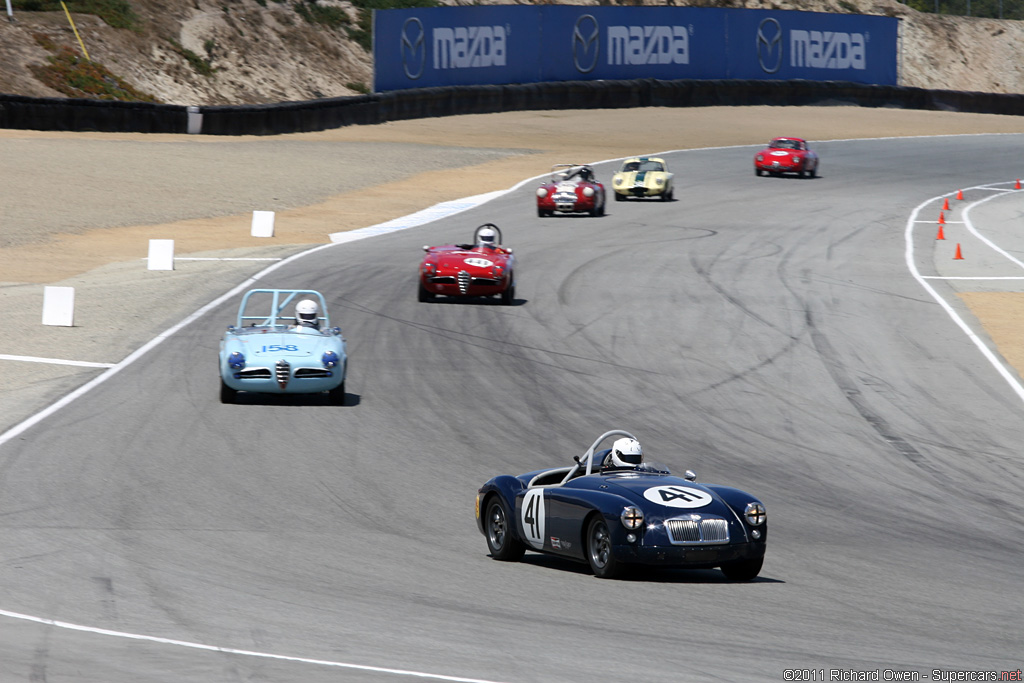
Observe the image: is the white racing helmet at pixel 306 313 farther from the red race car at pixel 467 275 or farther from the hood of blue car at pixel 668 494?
the hood of blue car at pixel 668 494

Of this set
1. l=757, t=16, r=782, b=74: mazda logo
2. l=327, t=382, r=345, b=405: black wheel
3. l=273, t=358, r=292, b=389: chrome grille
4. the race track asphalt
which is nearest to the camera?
the race track asphalt

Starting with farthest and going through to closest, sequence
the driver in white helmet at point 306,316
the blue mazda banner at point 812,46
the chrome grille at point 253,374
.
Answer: the blue mazda banner at point 812,46, the driver in white helmet at point 306,316, the chrome grille at point 253,374

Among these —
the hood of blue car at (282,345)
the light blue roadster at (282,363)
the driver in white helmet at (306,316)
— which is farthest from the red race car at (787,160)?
the hood of blue car at (282,345)

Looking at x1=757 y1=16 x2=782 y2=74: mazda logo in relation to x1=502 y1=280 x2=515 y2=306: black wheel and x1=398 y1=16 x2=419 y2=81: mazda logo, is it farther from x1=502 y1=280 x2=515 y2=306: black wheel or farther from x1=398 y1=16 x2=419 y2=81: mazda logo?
x1=502 y1=280 x2=515 y2=306: black wheel

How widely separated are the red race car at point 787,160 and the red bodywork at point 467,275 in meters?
25.5

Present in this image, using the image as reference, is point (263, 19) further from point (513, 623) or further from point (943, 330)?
point (513, 623)

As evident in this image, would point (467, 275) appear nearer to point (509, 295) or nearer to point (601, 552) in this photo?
point (509, 295)

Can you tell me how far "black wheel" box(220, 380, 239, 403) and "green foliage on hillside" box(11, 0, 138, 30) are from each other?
45.5 m

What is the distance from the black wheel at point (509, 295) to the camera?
24.2 meters

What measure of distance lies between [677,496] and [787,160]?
128 feet

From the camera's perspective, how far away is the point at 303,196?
40.6 meters

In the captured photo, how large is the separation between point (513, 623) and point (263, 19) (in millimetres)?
59588

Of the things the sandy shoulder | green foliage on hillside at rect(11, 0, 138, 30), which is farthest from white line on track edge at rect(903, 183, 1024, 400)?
green foliage on hillside at rect(11, 0, 138, 30)

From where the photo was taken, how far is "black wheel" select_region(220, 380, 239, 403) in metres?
16.6
